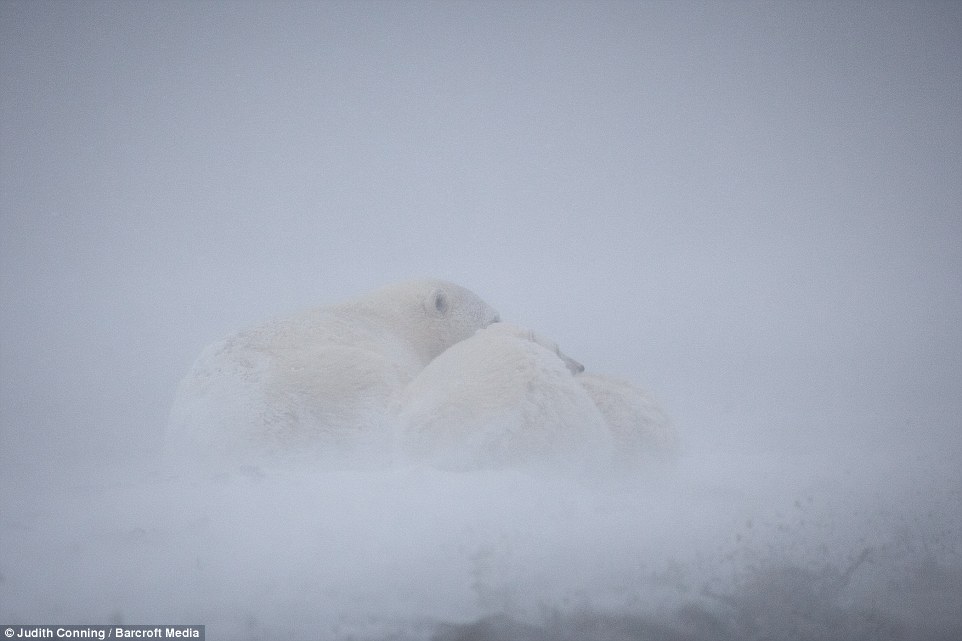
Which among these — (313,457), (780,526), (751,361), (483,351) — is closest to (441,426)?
(483,351)

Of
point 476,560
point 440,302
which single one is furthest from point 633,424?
point 440,302

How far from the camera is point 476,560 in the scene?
10.2ft

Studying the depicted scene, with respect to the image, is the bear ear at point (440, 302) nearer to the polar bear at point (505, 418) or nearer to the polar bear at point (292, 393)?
the polar bear at point (292, 393)

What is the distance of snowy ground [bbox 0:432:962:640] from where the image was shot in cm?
274

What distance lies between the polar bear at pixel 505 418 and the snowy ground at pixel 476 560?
184 millimetres

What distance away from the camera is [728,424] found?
7.67m

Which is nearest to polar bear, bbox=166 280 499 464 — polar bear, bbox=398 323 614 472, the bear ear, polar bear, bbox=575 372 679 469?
polar bear, bbox=398 323 614 472

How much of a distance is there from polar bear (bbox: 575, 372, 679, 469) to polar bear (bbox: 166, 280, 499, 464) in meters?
1.78

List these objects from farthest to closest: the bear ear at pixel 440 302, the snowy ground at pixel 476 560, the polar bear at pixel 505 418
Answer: the bear ear at pixel 440 302
the polar bear at pixel 505 418
the snowy ground at pixel 476 560

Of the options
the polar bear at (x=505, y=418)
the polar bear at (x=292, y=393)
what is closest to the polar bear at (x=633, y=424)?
the polar bear at (x=505, y=418)

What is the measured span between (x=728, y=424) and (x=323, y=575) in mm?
6087

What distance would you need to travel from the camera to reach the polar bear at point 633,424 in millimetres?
5027

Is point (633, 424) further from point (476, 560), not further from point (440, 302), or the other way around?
point (440, 302)

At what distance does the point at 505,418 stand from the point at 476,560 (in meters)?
1.23
